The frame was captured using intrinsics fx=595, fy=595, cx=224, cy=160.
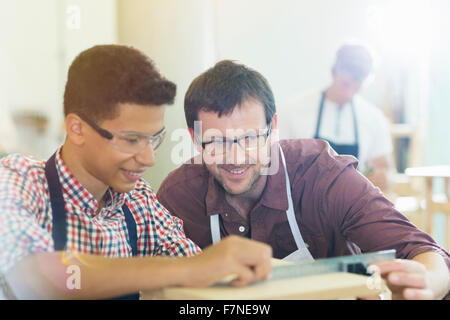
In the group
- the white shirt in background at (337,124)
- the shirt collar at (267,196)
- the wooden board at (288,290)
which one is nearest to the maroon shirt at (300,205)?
the shirt collar at (267,196)

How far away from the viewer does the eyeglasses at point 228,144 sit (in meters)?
0.84

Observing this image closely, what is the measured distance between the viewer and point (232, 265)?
52 cm

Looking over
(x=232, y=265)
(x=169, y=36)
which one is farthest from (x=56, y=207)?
(x=169, y=36)

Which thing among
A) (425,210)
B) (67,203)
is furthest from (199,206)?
(425,210)

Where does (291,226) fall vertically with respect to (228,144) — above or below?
below

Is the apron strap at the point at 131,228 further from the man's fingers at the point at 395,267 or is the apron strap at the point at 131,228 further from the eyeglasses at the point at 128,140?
the man's fingers at the point at 395,267


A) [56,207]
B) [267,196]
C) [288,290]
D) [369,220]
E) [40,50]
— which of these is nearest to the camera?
[288,290]

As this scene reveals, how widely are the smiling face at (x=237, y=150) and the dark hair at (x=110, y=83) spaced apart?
186mm

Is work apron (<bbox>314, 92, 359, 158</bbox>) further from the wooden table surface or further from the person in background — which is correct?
the wooden table surface

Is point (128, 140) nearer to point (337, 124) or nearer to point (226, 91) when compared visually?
point (226, 91)

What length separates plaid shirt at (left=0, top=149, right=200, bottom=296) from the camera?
54 cm

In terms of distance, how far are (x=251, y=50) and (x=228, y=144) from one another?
116 cm

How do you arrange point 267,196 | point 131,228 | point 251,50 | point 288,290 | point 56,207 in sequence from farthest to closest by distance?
point 251,50 < point 267,196 < point 131,228 < point 56,207 < point 288,290

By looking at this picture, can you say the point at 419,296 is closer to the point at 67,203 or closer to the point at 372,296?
the point at 372,296
